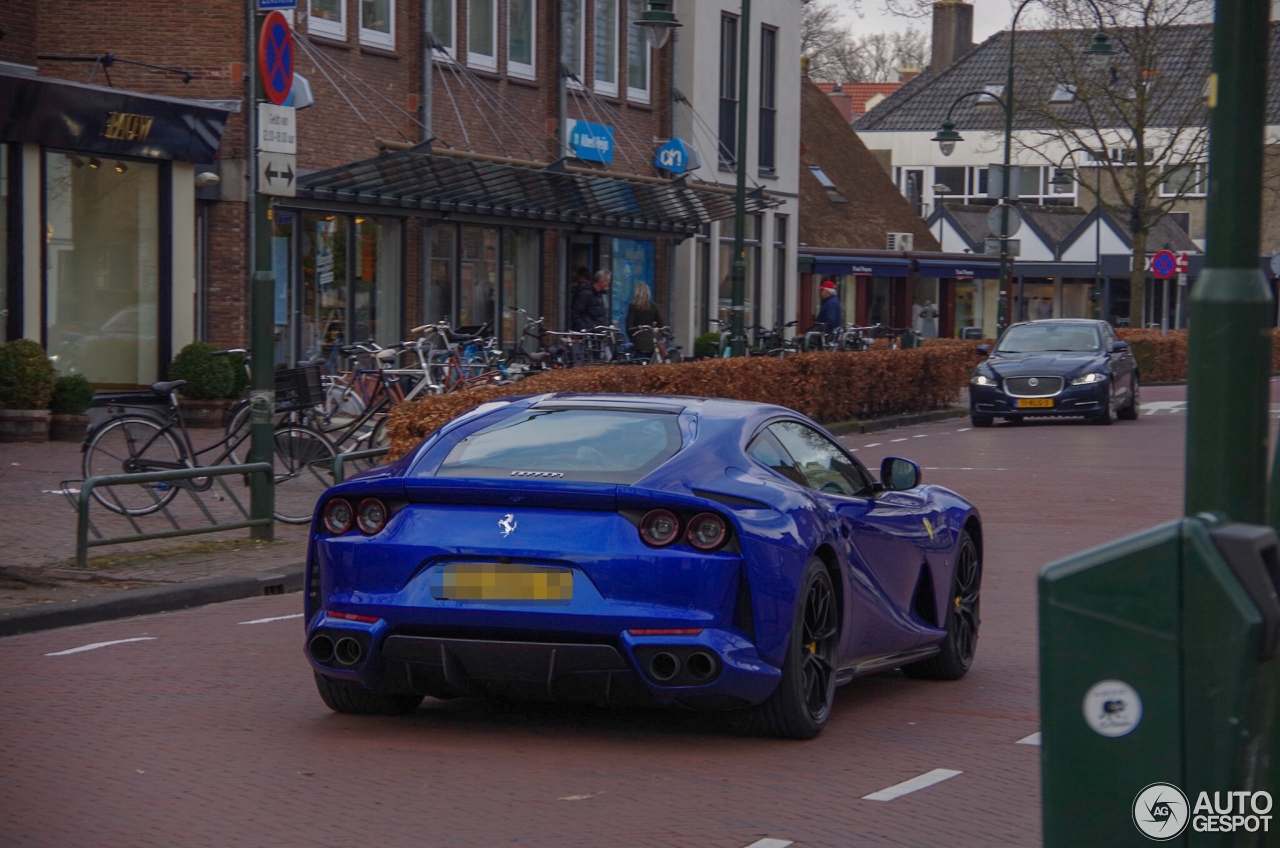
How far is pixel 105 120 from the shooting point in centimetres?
2269

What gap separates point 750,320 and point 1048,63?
12.1 metres

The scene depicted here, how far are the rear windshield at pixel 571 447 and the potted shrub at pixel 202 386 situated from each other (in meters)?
15.0

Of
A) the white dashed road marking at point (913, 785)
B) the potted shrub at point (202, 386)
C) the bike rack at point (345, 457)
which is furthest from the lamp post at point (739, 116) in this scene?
the white dashed road marking at point (913, 785)

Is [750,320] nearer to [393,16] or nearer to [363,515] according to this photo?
[393,16]

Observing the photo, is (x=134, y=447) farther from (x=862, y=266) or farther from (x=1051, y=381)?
(x=862, y=266)

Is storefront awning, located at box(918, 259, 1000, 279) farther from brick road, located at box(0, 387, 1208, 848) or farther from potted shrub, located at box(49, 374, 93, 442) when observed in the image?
brick road, located at box(0, 387, 1208, 848)

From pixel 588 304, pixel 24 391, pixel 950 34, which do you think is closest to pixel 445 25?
pixel 588 304

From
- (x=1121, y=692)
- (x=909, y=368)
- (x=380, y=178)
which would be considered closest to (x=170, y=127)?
(x=380, y=178)

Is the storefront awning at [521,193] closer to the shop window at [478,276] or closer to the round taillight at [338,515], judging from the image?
the shop window at [478,276]

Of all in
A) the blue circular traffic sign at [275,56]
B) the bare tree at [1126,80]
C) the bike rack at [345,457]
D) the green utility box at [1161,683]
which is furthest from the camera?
the bare tree at [1126,80]

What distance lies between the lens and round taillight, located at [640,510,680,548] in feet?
22.8

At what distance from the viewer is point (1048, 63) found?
50.1m

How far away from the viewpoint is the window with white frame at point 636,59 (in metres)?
37.7

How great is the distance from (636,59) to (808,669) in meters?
31.6
